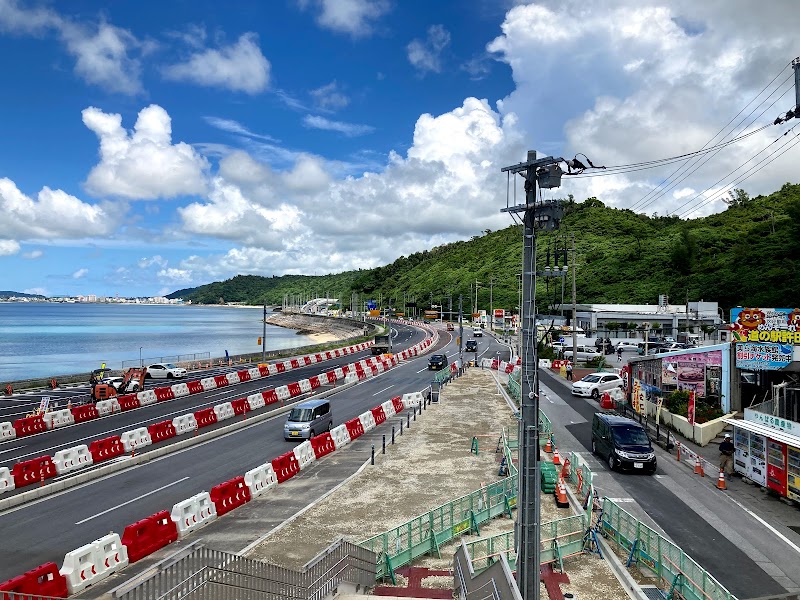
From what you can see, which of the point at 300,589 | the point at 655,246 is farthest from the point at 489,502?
the point at 655,246

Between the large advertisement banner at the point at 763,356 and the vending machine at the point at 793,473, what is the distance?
7.25 m

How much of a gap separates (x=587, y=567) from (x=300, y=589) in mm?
7295

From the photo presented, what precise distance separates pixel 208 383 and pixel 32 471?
23.2 meters

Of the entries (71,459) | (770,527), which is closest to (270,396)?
(71,459)

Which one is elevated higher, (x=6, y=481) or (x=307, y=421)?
(x=307, y=421)

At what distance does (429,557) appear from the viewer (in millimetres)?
14148

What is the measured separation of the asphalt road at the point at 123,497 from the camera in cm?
1489

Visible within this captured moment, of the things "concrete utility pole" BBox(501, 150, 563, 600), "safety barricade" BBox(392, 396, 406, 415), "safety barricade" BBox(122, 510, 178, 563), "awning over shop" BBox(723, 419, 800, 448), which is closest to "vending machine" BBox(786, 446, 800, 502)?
"awning over shop" BBox(723, 419, 800, 448)

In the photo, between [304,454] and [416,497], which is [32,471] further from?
[416,497]

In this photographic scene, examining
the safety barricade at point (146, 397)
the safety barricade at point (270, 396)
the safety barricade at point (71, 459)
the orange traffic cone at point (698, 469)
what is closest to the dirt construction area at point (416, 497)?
the orange traffic cone at point (698, 469)

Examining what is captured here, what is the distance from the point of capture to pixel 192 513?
1628cm

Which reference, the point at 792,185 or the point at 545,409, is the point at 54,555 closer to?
the point at 545,409

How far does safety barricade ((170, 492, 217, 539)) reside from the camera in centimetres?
1587

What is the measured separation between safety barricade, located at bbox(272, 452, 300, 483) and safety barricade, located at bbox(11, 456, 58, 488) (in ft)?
26.6
